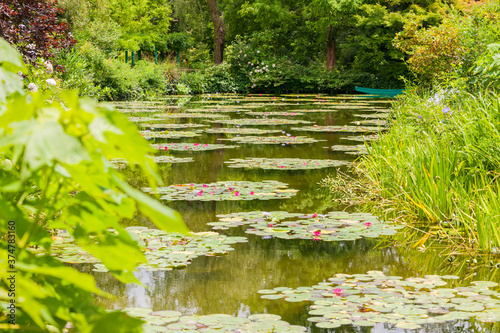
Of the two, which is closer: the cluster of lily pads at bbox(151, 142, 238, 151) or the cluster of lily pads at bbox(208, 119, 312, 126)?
the cluster of lily pads at bbox(151, 142, 238, 151)

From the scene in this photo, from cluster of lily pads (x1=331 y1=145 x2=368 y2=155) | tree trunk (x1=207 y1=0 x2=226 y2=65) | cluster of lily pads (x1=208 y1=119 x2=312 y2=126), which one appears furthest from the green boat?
cluster of lily pads (x1=331 y1=145 x2=368 y2=155)

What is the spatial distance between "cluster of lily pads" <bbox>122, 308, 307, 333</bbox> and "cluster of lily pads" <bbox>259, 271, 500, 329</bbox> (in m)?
0.21

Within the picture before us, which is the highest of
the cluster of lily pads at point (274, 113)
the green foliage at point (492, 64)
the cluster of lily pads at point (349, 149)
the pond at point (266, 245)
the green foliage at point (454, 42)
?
the green foliage at point (454, 42)

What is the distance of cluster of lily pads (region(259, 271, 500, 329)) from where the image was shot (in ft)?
9.73

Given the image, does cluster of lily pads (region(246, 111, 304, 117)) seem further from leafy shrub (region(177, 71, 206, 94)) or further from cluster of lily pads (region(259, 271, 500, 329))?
cluster of lily pads (region(259, 271, 500, 329))

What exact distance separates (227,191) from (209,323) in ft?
10.9

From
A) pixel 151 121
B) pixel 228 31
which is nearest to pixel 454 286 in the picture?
pixel 151 121

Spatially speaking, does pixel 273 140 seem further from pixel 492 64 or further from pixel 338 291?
pixel 338 291

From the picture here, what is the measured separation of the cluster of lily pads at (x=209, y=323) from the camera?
2865 millimetres

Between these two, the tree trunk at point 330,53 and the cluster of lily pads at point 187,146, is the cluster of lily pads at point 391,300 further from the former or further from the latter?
the tree trunk at point 330,53

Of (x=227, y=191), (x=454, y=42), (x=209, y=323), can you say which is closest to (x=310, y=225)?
(x=227, y=191)

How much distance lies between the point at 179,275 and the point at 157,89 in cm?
2211

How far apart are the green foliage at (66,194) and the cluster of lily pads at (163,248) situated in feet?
8.89

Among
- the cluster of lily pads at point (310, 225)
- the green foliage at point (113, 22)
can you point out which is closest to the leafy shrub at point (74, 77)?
the green foliage at point (113, 22)
